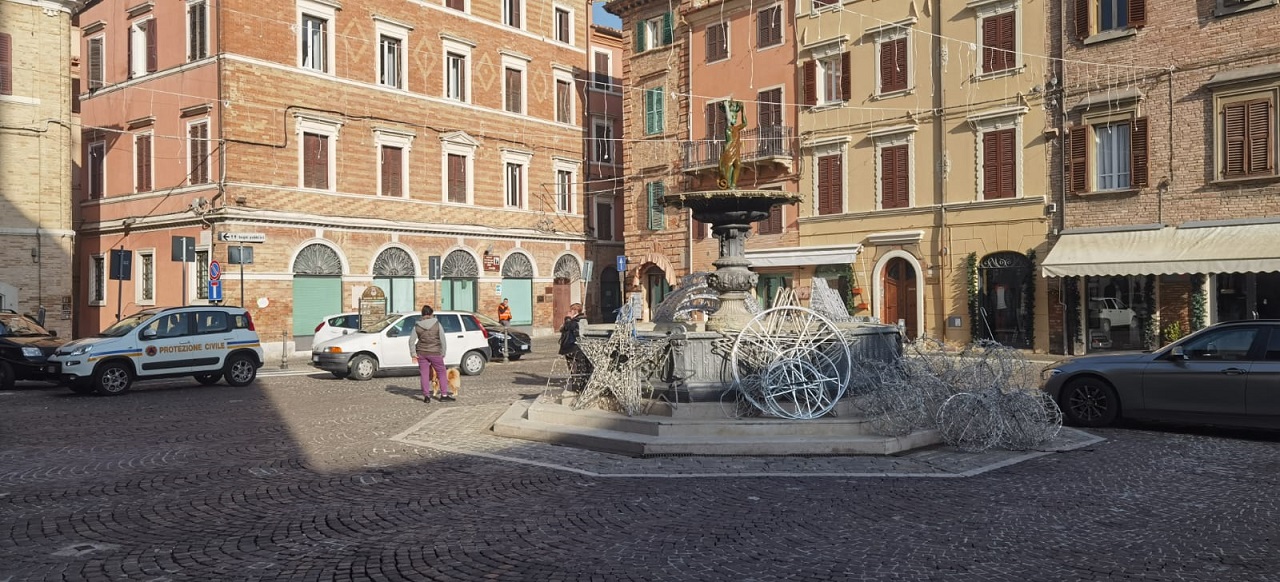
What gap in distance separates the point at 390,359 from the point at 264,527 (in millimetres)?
13939

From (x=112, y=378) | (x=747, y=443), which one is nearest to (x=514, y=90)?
(x=112, y=378)

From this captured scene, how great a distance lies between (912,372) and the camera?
1194cm

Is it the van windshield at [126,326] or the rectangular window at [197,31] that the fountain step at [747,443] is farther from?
the rectangular window at [197,31]

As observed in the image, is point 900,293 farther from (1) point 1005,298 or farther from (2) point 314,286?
(2) point 314,286

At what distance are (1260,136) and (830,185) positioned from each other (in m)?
11.7

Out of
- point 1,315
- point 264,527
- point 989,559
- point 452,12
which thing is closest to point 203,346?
point 1,315

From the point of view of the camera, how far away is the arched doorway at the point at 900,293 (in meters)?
28.5

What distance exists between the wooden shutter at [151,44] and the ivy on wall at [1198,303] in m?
30.4

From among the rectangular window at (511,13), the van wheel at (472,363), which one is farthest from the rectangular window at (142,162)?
the van wheel at (472,363)

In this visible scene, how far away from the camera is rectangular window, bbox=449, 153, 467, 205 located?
1380 inches

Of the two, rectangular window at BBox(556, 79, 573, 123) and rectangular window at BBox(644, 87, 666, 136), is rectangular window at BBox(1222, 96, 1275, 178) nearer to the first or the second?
rectangular window at BBox(644, 87, 666, 136)

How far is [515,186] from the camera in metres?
38.0

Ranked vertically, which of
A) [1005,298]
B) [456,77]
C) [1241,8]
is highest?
[456,77]

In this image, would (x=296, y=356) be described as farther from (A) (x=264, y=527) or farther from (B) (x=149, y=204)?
(A) (x=264, y=527)
